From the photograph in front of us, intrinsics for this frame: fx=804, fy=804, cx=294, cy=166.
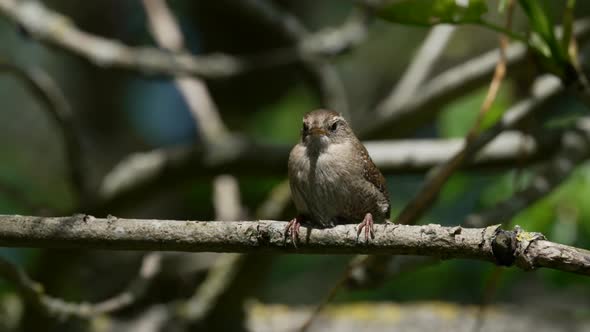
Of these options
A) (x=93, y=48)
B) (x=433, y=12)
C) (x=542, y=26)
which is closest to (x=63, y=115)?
(x=93, y=48)

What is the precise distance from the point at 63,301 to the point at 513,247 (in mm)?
2229

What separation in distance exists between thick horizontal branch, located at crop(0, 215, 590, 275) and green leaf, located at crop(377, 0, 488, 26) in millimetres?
1137

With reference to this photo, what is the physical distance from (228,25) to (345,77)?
172cm

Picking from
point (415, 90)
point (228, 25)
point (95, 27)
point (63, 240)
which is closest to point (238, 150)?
point (415, 90)

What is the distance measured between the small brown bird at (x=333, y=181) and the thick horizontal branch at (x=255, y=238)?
106 cm

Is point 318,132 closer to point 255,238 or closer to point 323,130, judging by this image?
point 323,130

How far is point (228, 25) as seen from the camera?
771 centimetres

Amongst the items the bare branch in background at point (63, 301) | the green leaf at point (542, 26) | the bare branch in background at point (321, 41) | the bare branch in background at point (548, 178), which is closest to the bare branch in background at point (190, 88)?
the bare branch in background at point (321, 41)

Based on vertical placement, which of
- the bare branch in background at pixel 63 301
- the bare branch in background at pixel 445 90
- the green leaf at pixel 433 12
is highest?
the bare branch in background at pixel 445 90

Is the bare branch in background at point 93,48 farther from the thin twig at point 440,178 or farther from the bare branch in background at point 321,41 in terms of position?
the thin twig at point 440,178

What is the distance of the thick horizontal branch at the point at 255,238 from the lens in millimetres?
2445

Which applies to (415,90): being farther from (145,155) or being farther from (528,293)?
(528,293)

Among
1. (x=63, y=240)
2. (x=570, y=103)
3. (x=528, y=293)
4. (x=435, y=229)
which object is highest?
(x=570, y=103)

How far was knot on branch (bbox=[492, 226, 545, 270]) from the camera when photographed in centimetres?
242
